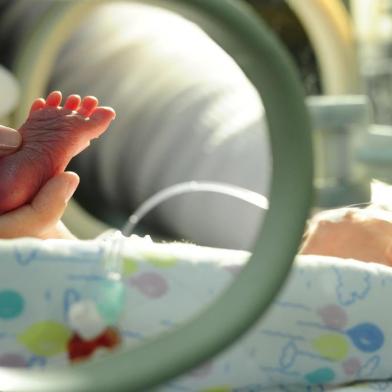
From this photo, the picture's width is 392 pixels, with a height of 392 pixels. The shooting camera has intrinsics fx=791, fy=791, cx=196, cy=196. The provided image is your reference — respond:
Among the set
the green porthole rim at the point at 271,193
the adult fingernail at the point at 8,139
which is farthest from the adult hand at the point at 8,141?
the green porthole rim at the point at 271,193

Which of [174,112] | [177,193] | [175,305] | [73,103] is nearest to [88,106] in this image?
[73,103]

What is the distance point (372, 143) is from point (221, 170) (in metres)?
0.39

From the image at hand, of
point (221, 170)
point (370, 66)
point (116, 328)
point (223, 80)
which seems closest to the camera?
point (116, 328)

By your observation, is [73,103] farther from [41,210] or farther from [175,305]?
[175,305]

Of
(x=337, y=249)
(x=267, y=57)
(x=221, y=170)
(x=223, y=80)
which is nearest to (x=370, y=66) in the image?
(x=223, y=80)

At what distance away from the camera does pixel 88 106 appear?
2.71 ft

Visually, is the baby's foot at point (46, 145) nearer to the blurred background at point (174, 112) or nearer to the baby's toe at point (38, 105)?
the baby's toe at point (38, 105)

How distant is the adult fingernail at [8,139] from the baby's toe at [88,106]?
0.08 m

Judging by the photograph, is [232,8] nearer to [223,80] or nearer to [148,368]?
[148,368]

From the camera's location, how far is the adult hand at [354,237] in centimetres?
94

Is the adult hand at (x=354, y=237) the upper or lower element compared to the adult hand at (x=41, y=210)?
upper

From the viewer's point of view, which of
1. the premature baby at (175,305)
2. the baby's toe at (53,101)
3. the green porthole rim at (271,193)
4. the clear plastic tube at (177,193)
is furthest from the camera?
the clear plastic tube at (177,193)

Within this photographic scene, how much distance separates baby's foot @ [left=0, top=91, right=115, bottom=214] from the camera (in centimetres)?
79

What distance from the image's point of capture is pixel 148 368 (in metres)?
0.45
